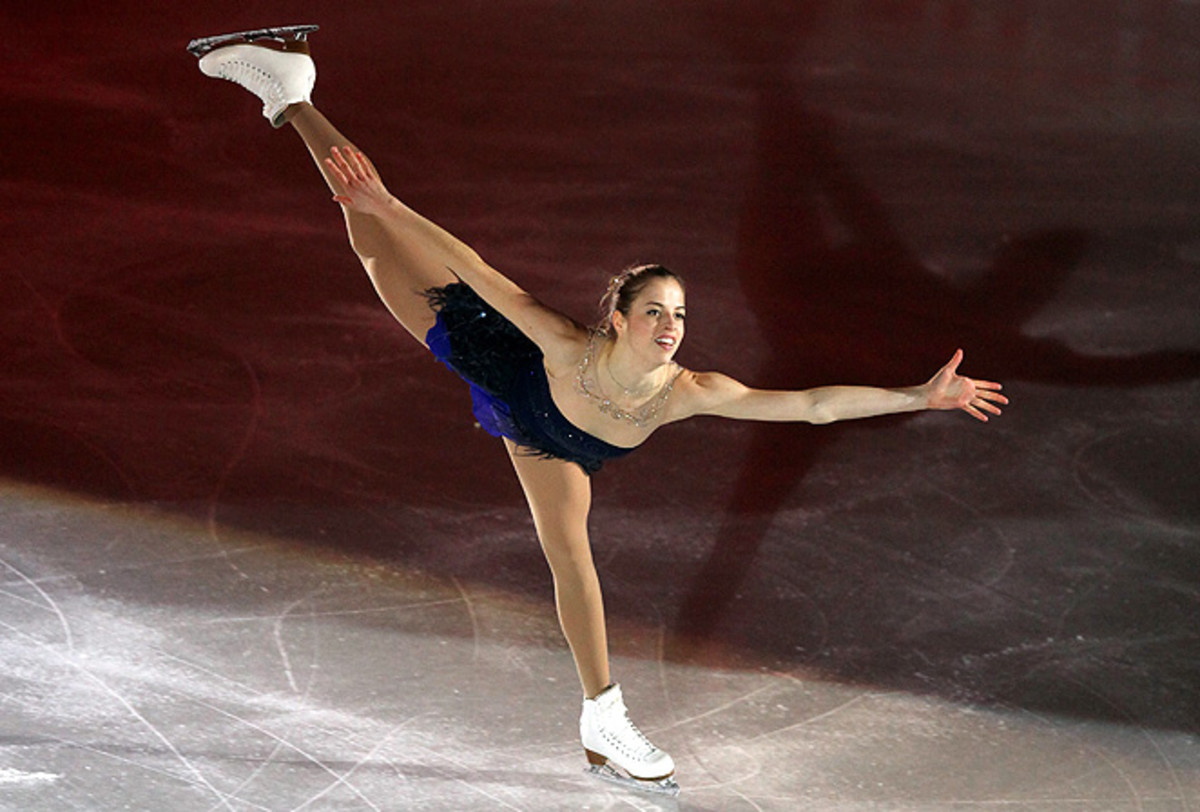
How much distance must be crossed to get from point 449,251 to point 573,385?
18.0 inches

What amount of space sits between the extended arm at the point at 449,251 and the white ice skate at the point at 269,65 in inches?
33.1

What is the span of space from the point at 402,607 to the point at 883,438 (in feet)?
6.67

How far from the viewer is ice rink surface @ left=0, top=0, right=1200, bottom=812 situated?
12.4 ft

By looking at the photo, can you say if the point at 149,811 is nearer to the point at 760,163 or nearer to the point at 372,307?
the point at 372,307

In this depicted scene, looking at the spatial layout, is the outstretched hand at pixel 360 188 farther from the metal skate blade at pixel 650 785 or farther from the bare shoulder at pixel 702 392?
the metal skate blade at pixel 650 785

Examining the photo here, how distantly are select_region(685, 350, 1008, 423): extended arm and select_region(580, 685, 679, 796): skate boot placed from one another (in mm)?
748

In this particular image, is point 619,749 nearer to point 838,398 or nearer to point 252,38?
point 838,398

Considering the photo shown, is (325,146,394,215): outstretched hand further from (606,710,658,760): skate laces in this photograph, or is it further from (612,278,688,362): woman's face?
(606,710,658,760): skate laces

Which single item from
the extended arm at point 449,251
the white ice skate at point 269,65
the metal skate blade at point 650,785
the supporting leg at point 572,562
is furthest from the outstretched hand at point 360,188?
the metal skate blade at point 650,785

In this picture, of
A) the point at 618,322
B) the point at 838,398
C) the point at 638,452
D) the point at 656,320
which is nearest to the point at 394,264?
the point at 618,322

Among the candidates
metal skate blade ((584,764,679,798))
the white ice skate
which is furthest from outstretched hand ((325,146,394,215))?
metal skate blade ((584,764,679,798))

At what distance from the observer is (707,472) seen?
5254 mm

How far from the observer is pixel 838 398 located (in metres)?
3.45

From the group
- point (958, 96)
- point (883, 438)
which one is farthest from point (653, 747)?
point (958, 96)
